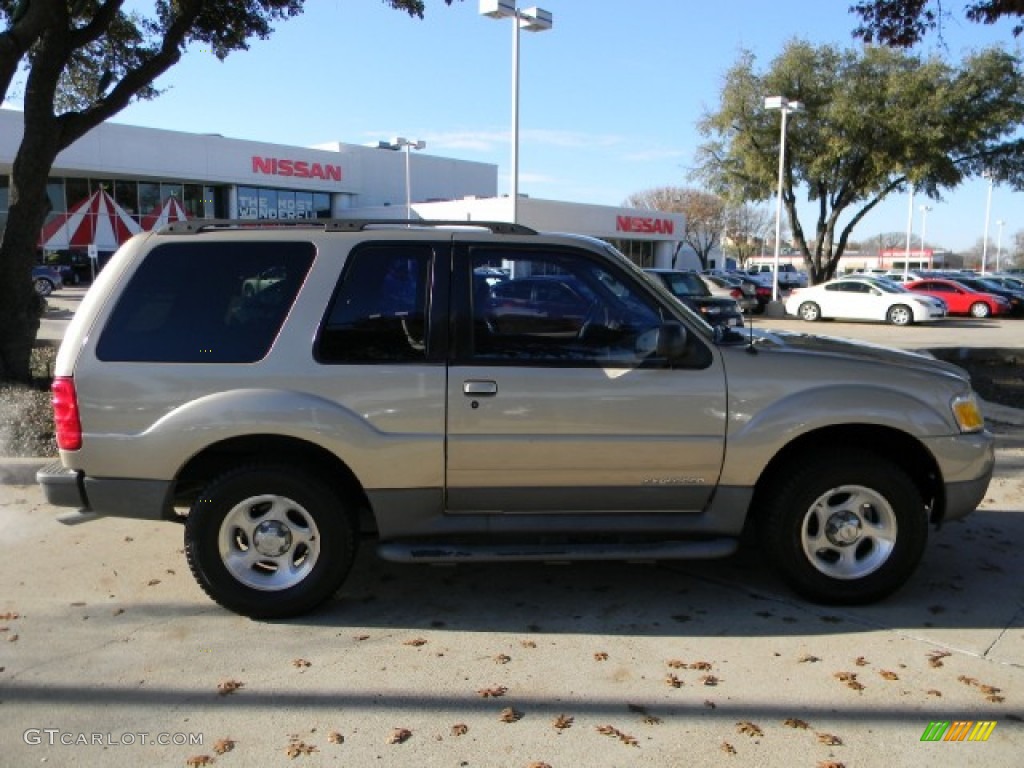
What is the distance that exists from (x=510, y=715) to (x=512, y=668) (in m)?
0.41

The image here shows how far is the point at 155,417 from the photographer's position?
13.2 feet

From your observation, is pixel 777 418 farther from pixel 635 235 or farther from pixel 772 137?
pixel 635 235

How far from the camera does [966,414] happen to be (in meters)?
4.28

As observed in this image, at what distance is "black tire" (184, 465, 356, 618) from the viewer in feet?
13.4

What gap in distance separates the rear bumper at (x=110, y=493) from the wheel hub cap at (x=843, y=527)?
3.30 m

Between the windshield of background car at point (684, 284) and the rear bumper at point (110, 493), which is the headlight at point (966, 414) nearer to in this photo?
the rear bumper at point (110, 493)

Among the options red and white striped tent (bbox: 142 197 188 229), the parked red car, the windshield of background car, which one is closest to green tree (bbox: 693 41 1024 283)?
the parked red car

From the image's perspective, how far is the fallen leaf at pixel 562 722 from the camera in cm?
323

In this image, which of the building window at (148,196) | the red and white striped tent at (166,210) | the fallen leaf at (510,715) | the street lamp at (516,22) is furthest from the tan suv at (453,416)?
the building window at (148,196)

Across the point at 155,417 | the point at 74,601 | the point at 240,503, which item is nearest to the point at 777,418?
the point at 240,503

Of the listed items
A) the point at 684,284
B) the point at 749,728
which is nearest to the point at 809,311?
the point at 684,284

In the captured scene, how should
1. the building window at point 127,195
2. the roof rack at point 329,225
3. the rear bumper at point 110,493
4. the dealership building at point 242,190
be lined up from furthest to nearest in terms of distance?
the building window at point 127,195 < the dealership building at point 242,190 < the roof rack at point 329,225 < the rear bumper at point 110,493

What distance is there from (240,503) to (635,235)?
4611 centimetres

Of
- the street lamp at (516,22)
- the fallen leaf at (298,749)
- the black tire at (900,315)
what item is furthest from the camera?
the black tire at (900,315)
